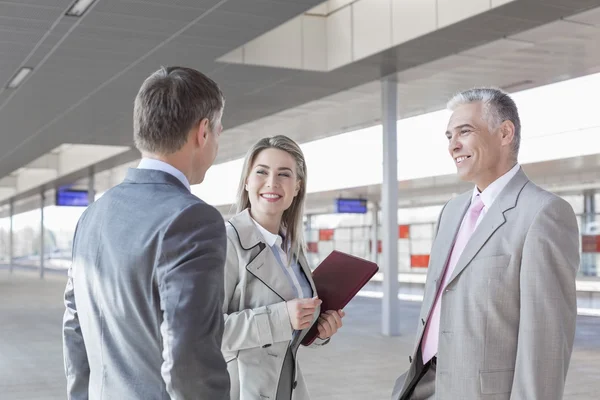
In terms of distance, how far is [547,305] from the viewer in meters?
2.61

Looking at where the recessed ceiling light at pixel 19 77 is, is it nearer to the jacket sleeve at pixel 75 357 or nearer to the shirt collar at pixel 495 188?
the shirt collar at pixel 495 188

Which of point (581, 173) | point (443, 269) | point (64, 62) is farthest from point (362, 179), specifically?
point (443, 269)

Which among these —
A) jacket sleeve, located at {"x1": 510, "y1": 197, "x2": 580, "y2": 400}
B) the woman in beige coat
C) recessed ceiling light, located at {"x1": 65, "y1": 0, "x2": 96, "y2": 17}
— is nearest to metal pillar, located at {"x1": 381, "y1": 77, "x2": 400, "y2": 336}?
recessed ceiling light, located at {"x1": 65, "y1": 0, "x2": 96, "y2": 17}

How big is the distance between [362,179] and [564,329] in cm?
2745

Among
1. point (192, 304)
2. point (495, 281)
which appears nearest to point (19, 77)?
point (495, 281)

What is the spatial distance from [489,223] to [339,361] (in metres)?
8.13

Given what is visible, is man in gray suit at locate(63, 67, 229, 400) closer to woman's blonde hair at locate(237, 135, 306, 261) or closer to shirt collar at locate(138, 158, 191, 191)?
shirt collar at locate(138, 158, 191, 191)

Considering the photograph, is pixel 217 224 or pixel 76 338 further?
pixel 76 338

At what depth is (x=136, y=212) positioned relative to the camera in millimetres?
1959

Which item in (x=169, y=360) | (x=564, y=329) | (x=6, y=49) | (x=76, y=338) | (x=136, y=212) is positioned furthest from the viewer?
(x=6, y=49)

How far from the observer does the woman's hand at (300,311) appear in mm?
2986

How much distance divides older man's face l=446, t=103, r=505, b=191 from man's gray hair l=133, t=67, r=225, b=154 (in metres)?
1.36

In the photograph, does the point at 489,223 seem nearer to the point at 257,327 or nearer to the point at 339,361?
the point at 257,327

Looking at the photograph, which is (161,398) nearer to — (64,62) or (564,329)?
(564,329)
